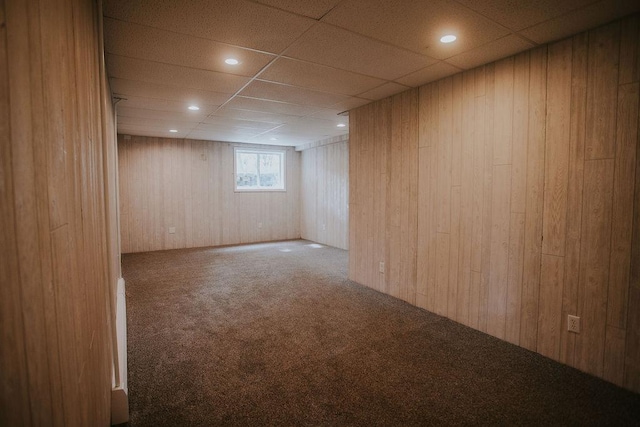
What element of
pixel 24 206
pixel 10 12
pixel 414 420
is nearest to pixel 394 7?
pixel 10 12

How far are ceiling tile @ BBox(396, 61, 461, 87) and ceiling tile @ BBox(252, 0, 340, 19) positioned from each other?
1.29 m

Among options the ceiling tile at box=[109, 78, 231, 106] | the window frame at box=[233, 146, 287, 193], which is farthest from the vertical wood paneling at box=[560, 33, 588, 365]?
the window frame at box=[233, 146, 287, 193]

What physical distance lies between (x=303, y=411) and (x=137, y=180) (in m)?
6.28

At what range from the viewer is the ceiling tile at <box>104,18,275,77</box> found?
2.24m

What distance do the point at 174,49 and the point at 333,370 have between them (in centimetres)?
273

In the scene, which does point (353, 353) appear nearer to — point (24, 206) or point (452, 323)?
point (452, 323)

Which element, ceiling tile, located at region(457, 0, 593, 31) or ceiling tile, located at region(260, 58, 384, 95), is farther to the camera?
ceiling tile, located at region(260, 58, 384, 95)

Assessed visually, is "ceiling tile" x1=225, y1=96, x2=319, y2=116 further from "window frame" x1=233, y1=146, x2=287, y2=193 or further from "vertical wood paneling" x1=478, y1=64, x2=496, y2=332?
"window frame" x1=233, y1=146, x2=287, y2=193

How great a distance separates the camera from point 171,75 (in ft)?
10.0

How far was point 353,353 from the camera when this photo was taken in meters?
2.52

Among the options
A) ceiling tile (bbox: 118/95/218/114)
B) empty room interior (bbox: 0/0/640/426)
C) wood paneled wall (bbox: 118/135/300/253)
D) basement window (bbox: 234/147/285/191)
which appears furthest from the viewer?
basement window (bbox: 234/147/285/191)

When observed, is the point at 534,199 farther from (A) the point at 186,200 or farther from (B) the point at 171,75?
(A) the point at 186,200

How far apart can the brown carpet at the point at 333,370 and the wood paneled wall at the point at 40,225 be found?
118cm

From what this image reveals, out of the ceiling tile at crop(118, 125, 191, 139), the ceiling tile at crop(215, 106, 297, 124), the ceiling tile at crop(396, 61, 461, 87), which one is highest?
the ceiling tile at crop(118, 125, 191, 139)
